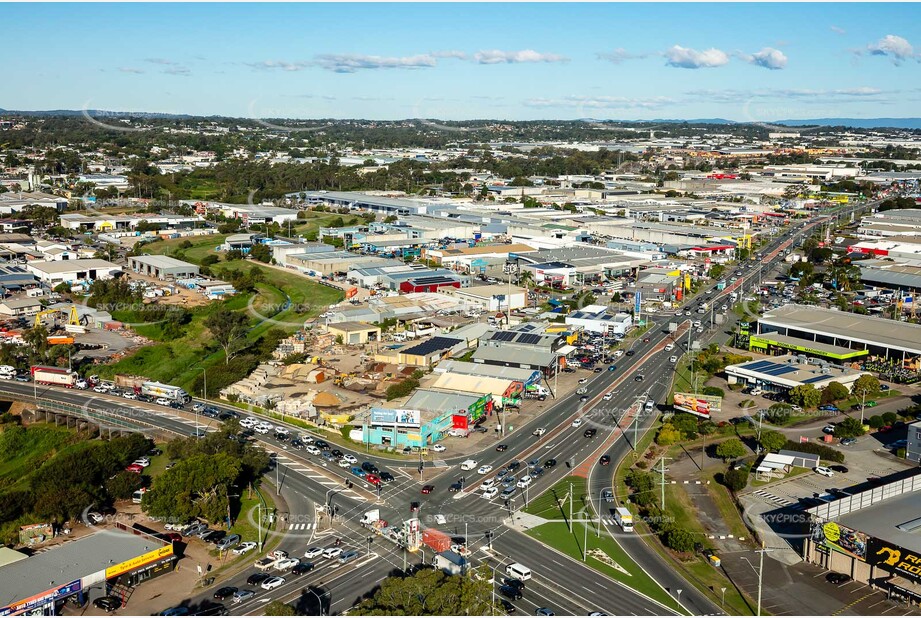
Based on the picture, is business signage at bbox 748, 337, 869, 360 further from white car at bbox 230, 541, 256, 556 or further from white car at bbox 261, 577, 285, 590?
white car at bbox 261, 577, 285, 590

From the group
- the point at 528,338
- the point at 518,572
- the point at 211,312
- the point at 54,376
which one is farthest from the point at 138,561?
the point at 211,312

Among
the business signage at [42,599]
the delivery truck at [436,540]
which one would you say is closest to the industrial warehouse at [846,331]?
the delivery truck at [436,540]

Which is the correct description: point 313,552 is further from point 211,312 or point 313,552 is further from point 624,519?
point 211,312

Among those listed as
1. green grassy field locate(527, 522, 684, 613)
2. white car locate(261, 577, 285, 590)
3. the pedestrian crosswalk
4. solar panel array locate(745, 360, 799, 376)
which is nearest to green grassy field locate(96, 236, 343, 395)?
white car locate(261, 577, 285, 590)

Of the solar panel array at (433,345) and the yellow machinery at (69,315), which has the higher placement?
the solar panel array at (433,345)

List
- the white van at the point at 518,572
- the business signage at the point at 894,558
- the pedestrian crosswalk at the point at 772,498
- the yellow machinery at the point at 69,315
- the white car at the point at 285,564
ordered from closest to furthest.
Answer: the business signage at the point at 894,558 → the white van at the point at 518,572 → the white car at the point at 285,564 → the pedestrian crosswalk at the point at 772,498 → the yellow machinery at the point at 69,315

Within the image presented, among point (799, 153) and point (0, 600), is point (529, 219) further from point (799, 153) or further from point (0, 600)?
point (799, 153)

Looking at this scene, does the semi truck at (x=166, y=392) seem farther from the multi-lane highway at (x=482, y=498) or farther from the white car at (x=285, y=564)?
the white car at (x=285, y=564)

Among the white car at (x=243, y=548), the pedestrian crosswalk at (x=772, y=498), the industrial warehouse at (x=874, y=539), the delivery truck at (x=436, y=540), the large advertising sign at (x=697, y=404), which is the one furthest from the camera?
the large advertising sign at (x=697, y=404)
